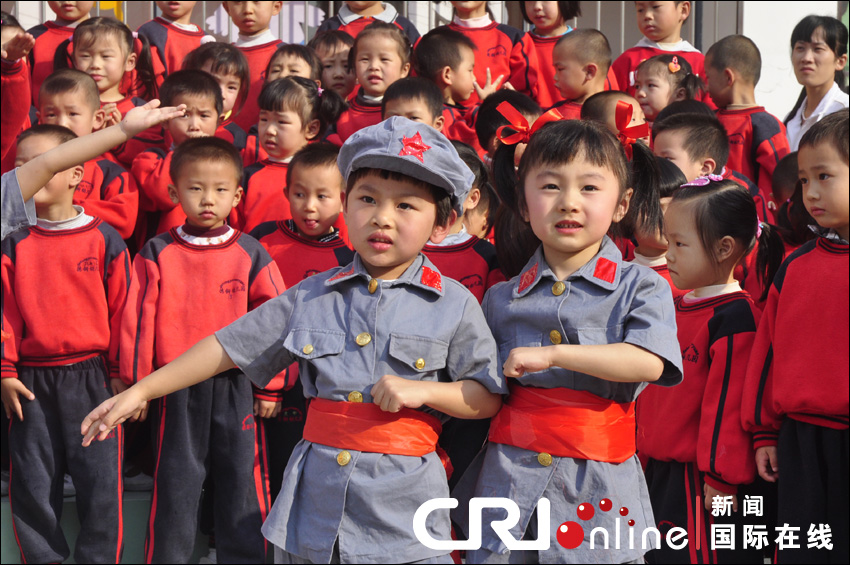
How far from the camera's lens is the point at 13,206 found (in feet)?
7.79

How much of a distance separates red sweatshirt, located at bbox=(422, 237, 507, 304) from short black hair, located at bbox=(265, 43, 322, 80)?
207 cm

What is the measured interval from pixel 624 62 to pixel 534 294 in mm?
3794

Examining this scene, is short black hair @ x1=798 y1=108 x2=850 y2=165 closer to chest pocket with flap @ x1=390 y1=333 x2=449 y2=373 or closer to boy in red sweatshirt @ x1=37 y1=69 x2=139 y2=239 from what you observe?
chest pocket with flap @ x1=390 y1=333 x2=449 y2=373

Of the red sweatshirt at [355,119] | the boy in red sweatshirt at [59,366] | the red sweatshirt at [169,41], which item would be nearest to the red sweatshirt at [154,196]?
the boy in red sweatshirt at [59,366]

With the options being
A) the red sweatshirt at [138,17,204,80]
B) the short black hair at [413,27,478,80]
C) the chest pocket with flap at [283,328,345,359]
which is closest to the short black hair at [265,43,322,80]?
the short black hair at [413,27,478,80]

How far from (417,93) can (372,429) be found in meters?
2.30

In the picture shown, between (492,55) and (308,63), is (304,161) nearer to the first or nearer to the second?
(308,63)

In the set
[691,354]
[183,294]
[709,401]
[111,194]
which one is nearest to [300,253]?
[183,294]

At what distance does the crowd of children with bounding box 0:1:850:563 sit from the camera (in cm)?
214

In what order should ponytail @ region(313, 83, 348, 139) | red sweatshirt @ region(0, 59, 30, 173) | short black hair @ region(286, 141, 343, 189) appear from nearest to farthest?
1. short black hair @ region(286, 141, 343, 189)
2. red sweatshirt @ region(0, 59, 30, 173)
3. ponytail @ region(313, 83, 348, 139)

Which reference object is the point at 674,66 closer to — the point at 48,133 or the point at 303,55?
the point at 303,55

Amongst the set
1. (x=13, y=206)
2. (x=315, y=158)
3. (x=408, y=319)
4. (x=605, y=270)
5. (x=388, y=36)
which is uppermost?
(x=388, y=36)

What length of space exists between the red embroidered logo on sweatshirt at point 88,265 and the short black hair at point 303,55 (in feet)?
6.23

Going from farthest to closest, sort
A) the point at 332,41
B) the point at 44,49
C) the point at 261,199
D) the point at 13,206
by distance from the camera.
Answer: the point at 332,41 < the point at 44,49 < the point at 261,199 < the point at 13,206
